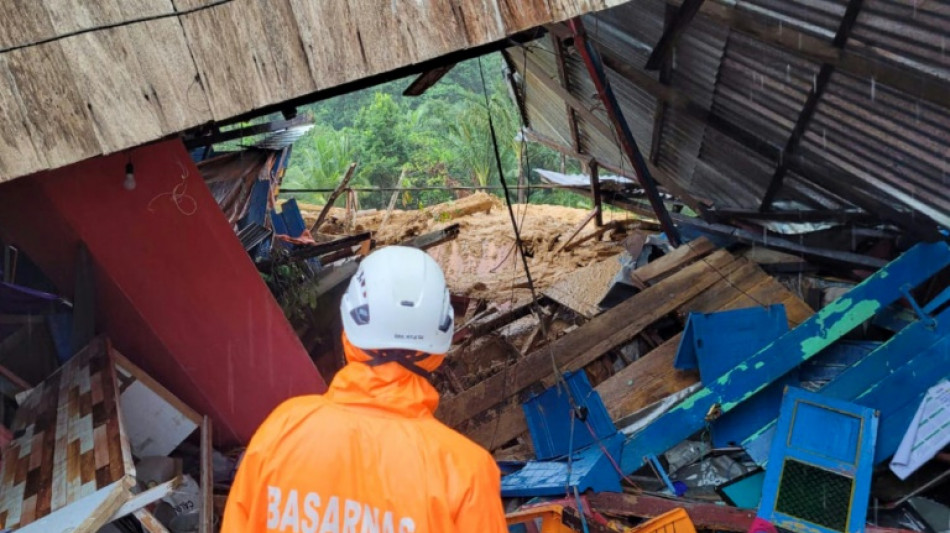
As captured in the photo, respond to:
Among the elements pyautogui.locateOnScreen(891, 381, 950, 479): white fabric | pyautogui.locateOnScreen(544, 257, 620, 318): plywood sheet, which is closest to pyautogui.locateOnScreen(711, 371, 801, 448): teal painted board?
pyautogui.locateOnScreen(891, 381, 950, 479): white fabric

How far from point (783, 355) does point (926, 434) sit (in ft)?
3.00

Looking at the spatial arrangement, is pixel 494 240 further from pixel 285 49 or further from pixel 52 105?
pixel 52 105

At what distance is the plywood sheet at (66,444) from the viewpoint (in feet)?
10.3

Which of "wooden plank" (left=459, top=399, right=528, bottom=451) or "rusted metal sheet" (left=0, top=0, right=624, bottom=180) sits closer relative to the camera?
"rusted metal sheet" (left=0, top=0, right=624, bottom=180)

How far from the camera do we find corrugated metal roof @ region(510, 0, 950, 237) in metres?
3.81

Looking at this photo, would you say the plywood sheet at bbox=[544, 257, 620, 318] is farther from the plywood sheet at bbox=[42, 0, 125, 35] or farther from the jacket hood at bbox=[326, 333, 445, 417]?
the plywood sheet at bbox=[42, 0, 125, 35]

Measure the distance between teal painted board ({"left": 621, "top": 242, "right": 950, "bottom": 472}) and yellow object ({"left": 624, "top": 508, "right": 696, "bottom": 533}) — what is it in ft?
3.10

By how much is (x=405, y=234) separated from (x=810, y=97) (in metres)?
9.41

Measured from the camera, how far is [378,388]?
195 centimetres

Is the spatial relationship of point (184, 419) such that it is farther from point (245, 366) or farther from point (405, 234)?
point (405, 234)

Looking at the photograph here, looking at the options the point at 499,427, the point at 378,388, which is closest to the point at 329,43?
the point at 378,388

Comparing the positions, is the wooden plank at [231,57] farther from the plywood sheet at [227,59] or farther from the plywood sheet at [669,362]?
the plywood sheet at [669,362]

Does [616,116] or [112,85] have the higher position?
[112,85]

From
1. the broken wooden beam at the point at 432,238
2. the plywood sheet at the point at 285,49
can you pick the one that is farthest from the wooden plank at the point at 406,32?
→ the broken wooden beam at the point at 432,238
